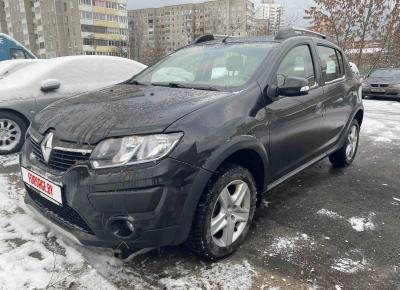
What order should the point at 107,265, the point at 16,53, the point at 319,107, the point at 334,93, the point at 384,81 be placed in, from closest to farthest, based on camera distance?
the point at 107,265
the point at 319,107
the point at 334,93
the point at 16,53
the point at 384,81

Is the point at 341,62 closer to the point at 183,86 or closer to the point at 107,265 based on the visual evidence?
the point at 183,86

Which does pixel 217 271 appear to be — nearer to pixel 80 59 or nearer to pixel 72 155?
pixel 72 155

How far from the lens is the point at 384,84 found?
13.1 metres

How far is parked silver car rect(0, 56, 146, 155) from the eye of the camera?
5.19 metres

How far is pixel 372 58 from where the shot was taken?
2106 cm

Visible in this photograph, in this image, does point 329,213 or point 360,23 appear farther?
point 360,23

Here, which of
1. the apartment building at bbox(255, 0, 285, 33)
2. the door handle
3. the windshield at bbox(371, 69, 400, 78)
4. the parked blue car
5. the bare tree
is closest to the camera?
the door handle

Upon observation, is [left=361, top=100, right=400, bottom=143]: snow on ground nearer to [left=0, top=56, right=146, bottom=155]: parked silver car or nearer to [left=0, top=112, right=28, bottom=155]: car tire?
[left=0, top=56, right=146, bottom=155]: parked silver car

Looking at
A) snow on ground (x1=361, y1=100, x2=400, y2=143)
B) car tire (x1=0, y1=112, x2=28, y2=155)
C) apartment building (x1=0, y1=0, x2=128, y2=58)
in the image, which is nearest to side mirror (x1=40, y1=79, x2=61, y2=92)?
car tire (x1=0, y1=112, x2=28, y2=155)

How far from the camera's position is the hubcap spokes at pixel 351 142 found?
4.78 meters

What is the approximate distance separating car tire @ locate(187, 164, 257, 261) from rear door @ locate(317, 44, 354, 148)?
155 centimetres

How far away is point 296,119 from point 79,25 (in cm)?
6868

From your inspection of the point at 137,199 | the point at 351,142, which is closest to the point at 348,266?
the point at 137,199

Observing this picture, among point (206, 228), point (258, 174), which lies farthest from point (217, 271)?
point (258, 174)
